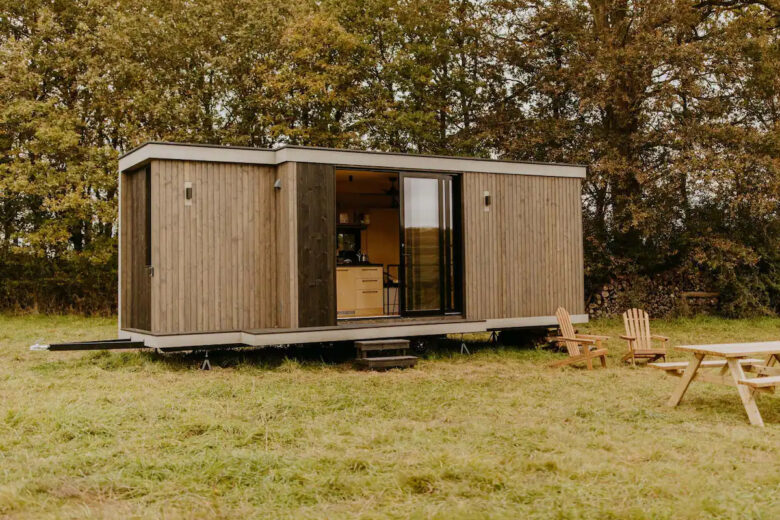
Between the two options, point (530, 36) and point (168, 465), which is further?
point (530, 36)

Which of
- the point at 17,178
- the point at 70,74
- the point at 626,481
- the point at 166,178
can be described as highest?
the point at 70,74

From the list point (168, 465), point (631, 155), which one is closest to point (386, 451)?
point (168, 465)

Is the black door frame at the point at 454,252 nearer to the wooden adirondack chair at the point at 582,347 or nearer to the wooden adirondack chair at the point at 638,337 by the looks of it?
the wooden adirondack chair at the point at 582,347

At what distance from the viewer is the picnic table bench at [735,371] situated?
5.43 meters

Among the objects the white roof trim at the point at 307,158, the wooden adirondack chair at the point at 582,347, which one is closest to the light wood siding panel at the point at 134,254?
the white roof trim at the point at 307,158

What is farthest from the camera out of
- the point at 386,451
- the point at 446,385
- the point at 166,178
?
the point at 166,178

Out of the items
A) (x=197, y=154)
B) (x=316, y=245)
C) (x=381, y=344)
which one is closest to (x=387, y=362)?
(x=381, y=344)

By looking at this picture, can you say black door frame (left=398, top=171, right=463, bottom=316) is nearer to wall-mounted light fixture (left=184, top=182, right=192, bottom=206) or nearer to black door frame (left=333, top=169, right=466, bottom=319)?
black door frame (left=333, top=169, right=466, bottom=319)

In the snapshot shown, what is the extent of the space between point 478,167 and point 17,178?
1030cm

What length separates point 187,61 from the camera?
55.2ft

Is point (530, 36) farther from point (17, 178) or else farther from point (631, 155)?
point (17, 178)

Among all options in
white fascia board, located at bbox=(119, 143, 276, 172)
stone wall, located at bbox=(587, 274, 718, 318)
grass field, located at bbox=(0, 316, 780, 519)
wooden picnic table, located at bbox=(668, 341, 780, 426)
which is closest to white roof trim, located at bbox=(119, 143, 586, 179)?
white fascia board, located at bbox=(119, 143, 276, 172)

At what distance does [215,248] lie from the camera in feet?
27.7

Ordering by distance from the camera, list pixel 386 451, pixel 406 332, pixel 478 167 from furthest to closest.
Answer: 1. pixel 478 167
2. pixel 406 332
3. pixel 386 451
